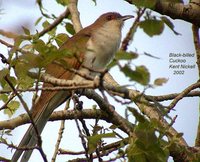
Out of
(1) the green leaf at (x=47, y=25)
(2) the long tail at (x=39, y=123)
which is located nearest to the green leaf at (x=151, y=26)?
(2) the long tail at (x=39, y=123)

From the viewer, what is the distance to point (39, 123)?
3.78 metres

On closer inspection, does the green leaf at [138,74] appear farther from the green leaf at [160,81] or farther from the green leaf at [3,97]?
the green leaf at [3,97]

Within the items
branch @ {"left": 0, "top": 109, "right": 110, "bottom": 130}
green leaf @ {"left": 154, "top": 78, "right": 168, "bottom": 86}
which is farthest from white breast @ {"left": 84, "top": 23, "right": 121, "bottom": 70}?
green leaf @ {"left": 154, "top": 78, "right": 168, "bottom": 86}

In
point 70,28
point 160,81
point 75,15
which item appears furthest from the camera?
point 75,15

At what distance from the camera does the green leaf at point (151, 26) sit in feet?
7.60

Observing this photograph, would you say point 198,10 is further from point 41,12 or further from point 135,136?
point 135,136

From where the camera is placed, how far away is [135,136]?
7.99 ft

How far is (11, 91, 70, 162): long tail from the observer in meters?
3.29

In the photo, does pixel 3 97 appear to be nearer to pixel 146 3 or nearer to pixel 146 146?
pixel 146 146

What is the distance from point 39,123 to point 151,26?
1686 mm

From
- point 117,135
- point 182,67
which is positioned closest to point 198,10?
point 182,67

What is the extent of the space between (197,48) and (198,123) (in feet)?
1.97

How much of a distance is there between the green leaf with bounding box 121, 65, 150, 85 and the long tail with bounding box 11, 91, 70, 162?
1.39 m

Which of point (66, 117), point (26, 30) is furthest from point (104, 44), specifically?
point (26, 30)
